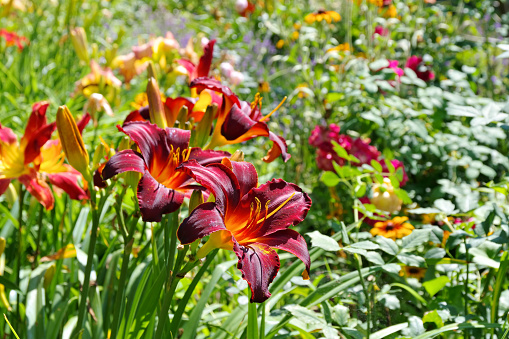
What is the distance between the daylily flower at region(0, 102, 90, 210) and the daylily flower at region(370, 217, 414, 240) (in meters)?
0.91

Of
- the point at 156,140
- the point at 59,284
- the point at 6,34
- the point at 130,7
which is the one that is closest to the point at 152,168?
the point at 156,140

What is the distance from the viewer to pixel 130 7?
8.27 metres

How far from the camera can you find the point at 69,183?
1.18 m

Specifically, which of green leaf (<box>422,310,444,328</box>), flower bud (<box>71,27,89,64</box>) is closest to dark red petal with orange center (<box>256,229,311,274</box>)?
green leaf (<box>422,310,444,328</box>)

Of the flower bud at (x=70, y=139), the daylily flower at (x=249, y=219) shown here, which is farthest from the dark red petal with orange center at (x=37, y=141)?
the daylily flower at (x=249, y=219)

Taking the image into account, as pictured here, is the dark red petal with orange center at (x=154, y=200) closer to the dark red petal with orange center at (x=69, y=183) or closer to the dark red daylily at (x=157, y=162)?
the dark red daylily at (x=157, y=162)

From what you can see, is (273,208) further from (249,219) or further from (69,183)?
(69,183)

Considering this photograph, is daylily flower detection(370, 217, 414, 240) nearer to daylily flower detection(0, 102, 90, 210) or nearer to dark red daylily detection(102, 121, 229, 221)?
dark red daylily detection(102, 121, 229, 221)

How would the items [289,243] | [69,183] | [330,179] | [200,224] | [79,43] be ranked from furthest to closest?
[79,43] → [330,179] → [69,183] → [289,243] → [200,224]

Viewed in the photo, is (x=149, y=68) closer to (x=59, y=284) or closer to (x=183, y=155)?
(x=183, y=155)

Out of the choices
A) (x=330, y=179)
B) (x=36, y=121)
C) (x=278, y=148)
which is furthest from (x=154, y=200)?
(x=330, y=179)

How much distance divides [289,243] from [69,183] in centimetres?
64

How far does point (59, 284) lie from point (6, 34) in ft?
8.09

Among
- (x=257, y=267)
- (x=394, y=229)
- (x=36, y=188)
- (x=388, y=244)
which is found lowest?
(x=394, y=229)
